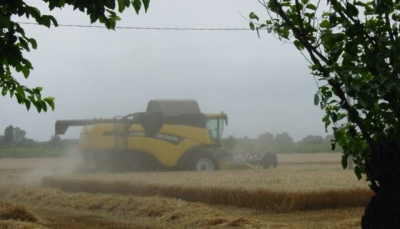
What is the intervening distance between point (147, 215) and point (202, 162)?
1491 cm

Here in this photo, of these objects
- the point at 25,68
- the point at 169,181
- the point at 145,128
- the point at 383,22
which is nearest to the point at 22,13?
the point at 25,68

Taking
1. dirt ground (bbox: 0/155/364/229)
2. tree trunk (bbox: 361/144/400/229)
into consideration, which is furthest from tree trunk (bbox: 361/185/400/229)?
dirt ground (bbox: 0/155/364/229)

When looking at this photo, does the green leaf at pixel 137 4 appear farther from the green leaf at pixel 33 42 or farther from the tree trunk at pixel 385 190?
the tree trunk at pixel 385 190

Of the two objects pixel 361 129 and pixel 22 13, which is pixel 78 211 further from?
pixel 361 129

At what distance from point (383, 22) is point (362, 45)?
11.3 inches

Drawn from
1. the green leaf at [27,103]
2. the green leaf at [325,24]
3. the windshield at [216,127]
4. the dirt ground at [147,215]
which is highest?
the windshield at [216,127]

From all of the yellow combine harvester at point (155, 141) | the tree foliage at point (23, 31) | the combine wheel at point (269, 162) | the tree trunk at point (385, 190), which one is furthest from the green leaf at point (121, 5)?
the combine wheel at point (269, 162)

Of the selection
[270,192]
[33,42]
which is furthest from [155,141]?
[33,42]

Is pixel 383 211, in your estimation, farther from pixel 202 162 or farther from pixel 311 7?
pixel 202 162

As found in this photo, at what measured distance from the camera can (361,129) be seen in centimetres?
479

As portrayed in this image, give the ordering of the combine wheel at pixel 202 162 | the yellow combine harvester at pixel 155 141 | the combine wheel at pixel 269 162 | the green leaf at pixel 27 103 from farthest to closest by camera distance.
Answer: the combine wheel at pixel 269 162 < the combine wheel at pixel 202 162 < the yellow combine harvester at pixel 155 141 < the green leaf at pixel 27 103

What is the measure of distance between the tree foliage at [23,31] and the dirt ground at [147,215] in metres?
4.46

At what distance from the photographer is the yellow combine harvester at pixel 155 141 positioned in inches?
1137

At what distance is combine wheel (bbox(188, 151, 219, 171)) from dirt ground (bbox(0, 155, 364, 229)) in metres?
9.85
